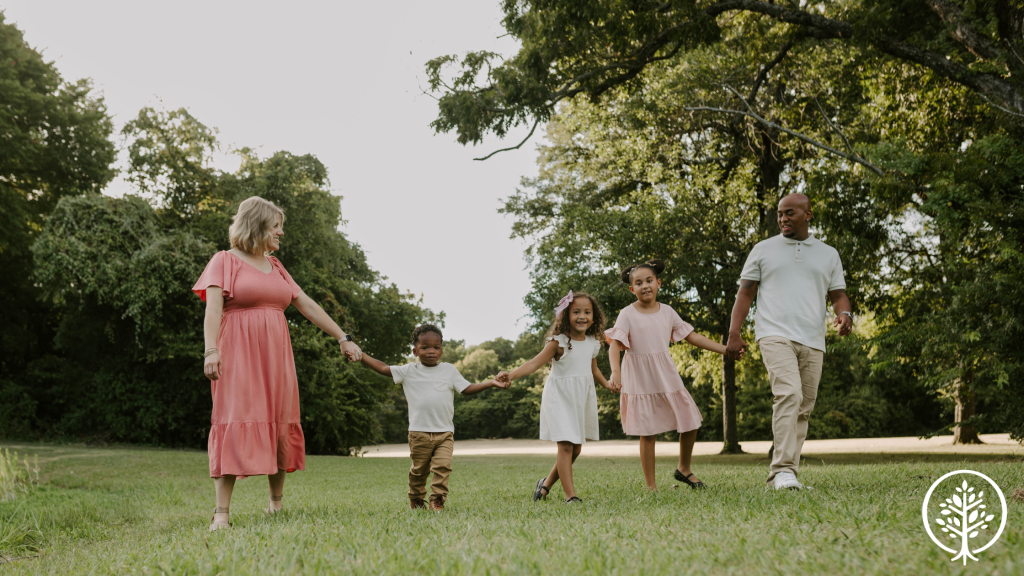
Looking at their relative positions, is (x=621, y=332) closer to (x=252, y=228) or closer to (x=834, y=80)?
(x=252, y=228)

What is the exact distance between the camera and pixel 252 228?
512 cm

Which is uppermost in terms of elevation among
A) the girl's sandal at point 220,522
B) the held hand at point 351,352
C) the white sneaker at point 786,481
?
the held hand at point 351,352

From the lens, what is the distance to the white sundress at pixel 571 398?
5828 millimetres

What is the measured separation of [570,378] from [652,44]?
8176mm

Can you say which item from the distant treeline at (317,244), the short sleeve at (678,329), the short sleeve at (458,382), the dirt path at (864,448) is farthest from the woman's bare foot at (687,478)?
the dirt path at (864,448)

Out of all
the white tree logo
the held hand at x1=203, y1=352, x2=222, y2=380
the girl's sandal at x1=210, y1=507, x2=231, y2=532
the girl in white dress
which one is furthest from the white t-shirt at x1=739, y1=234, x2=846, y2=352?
the girl's sandal at x1=210, y1=507, x2=231, y2=532

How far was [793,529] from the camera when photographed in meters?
3.30

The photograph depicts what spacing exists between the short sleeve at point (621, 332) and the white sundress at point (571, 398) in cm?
20

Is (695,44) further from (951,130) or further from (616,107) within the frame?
(616,107)

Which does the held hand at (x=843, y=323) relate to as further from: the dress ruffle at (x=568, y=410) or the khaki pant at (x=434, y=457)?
the khaki pant at (x=434, y=457)

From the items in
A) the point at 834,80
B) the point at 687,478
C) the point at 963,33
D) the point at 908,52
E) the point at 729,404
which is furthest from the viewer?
the point at 729,404

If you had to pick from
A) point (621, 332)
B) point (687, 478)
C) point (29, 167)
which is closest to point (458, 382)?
point (621, 332)

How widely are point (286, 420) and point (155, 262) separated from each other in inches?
739

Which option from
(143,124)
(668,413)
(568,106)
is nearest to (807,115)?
(568,106)
